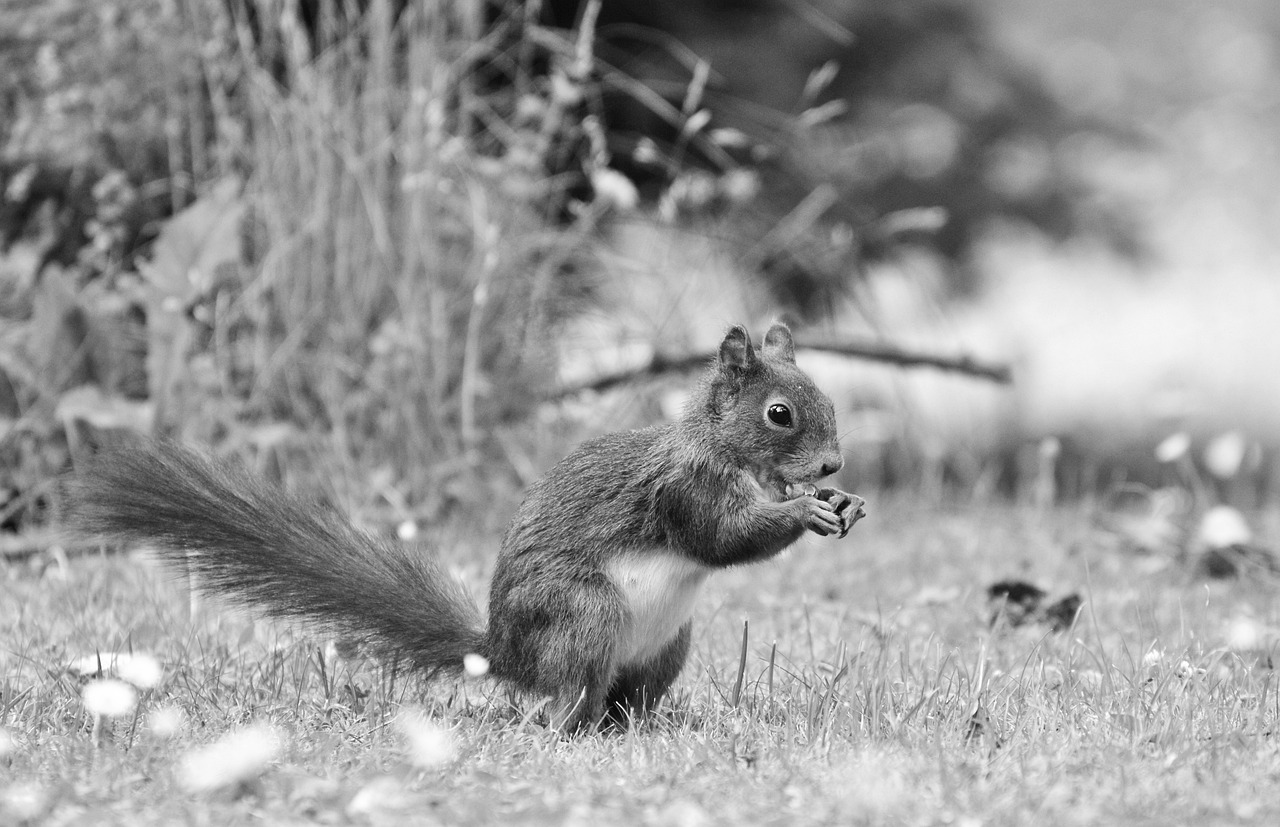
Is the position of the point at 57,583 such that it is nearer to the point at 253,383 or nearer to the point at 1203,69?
the point at 253,383

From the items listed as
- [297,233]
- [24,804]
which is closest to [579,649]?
[24,804]

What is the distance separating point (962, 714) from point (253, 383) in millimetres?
2662

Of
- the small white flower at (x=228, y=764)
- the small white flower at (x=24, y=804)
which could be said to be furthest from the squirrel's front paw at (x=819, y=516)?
the small white flower at (x=24, y=804)

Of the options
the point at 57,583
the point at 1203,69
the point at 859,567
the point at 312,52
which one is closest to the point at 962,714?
the point at 859,567

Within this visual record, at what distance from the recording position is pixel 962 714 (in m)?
2.32

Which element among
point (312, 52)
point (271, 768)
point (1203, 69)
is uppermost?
point (1203, 69)

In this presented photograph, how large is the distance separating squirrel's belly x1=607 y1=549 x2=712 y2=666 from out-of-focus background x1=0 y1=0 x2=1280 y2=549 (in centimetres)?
172

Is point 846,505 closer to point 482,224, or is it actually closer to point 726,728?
point 726,728

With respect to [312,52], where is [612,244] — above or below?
below

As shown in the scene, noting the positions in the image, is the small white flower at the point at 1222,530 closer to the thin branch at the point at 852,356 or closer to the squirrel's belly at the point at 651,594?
the thin branch at the point at 852,356

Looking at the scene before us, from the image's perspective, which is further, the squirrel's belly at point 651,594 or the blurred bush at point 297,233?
the blurred bush at point 297,233

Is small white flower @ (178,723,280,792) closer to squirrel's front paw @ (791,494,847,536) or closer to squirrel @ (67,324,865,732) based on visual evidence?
squirrel @ (67,324,865,732)

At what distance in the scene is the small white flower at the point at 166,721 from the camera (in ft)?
6.89

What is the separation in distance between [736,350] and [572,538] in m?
0.42
